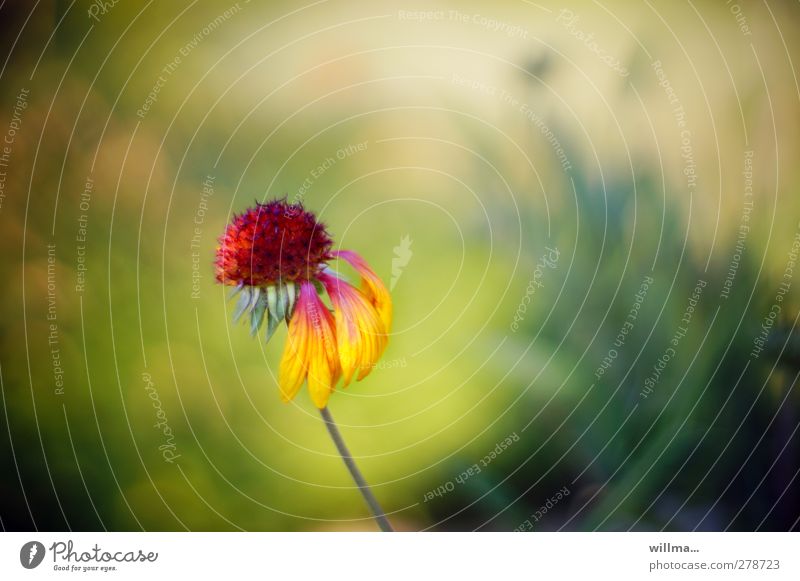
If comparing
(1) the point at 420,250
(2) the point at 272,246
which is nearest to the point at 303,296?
(2) the point at 272,246

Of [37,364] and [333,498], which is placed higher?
[37,364]

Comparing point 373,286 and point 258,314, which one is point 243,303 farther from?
point 373,286

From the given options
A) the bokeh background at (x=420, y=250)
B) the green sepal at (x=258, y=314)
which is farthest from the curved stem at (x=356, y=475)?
the green sepal at (x=258, y=314)

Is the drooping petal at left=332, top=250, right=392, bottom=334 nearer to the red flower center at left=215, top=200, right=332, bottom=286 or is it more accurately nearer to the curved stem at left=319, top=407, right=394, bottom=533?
the red flower center at left=215, top=200, right=332, bottom=286
